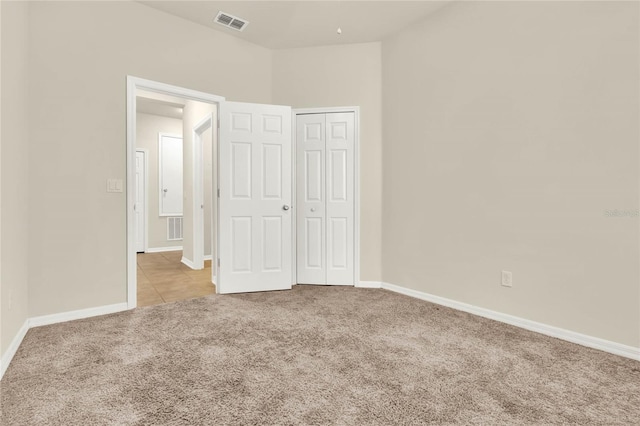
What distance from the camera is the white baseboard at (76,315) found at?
2.65 meters

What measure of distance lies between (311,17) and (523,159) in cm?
247

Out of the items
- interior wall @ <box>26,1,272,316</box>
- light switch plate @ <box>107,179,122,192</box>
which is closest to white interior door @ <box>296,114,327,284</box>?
interior wall @ <box>26,1,272,316</box>

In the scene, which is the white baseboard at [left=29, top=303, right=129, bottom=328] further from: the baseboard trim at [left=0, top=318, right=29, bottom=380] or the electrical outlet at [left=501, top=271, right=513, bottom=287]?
the electrical outlet at [left=501, top=271, right=513, bottom=287]

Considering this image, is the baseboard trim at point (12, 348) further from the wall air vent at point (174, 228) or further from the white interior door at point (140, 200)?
the wall air vent at point (174, 228)

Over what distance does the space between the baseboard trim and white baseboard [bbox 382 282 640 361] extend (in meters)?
3.29

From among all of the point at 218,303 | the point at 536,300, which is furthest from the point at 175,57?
the point at 536,300

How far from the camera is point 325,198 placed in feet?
13.3

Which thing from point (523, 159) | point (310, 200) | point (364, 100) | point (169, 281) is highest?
point (364, 100)

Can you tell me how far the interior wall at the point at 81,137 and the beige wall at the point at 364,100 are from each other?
5.71 ft

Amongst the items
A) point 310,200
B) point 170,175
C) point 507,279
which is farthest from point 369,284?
point 170,175

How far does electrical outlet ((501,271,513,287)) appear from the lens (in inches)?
109

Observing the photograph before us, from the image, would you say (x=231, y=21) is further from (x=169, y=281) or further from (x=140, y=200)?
(x=140, y=200)

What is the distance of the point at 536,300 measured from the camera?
2.61m

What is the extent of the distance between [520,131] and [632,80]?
699mm
